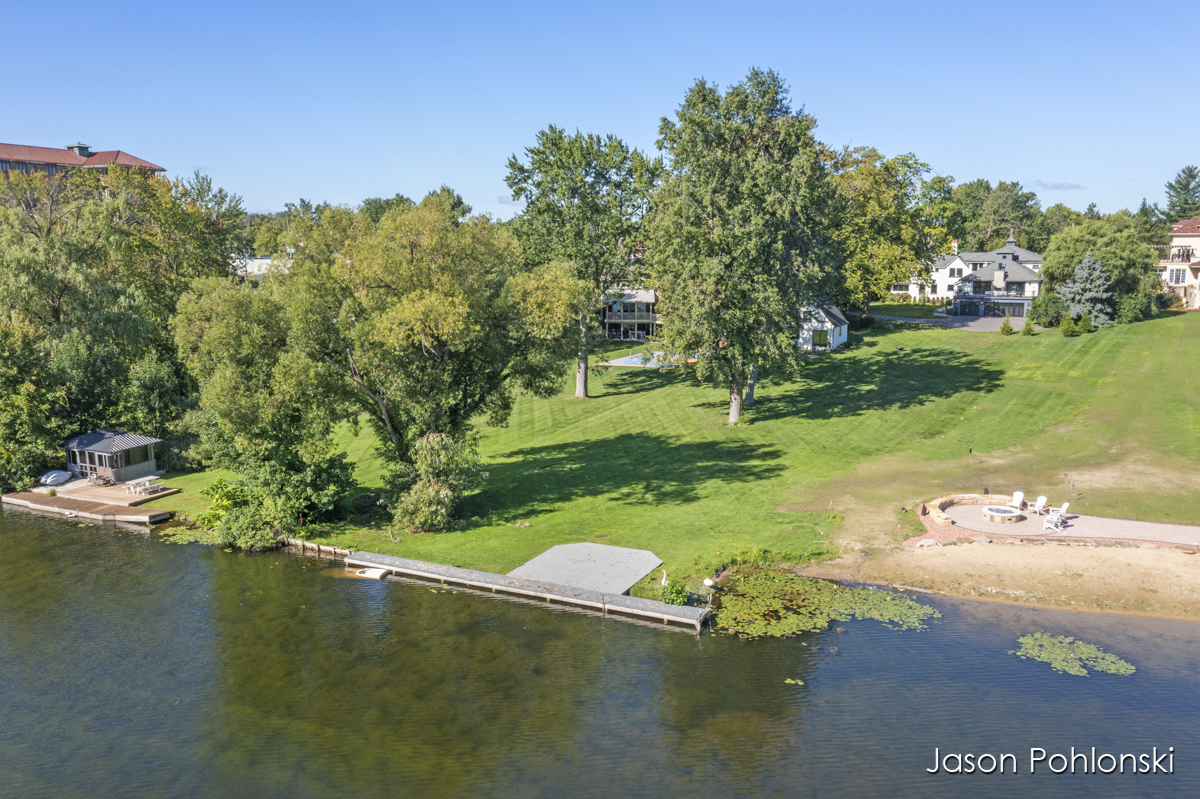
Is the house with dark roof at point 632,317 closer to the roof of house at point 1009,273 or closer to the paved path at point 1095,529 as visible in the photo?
the roof of house at point 1009,273

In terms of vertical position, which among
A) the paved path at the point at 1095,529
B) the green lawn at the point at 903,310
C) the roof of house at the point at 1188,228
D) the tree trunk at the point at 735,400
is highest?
the roof of house at the point at 1188,228

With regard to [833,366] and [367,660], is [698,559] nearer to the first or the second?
[367,660]

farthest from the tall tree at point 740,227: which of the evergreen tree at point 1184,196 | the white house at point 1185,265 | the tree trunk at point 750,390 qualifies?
the evergreen tree at point 1184,196

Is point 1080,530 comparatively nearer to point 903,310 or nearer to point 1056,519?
point 1056,519

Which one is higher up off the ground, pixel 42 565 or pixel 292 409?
pixel 292 409

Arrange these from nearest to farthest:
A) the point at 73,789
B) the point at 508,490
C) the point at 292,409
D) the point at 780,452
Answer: the point at 73,789, the point at 292,409, the point at 508,490, the point at 780,452

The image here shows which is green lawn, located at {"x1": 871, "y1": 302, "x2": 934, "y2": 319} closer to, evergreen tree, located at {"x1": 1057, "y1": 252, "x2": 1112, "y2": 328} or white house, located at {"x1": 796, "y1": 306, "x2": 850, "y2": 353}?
evergreen tree, located at {"x1": 1057, "y1": 252, "x2": 1112, "y2": 328}

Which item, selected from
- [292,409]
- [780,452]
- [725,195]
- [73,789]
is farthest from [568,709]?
[725,195]
